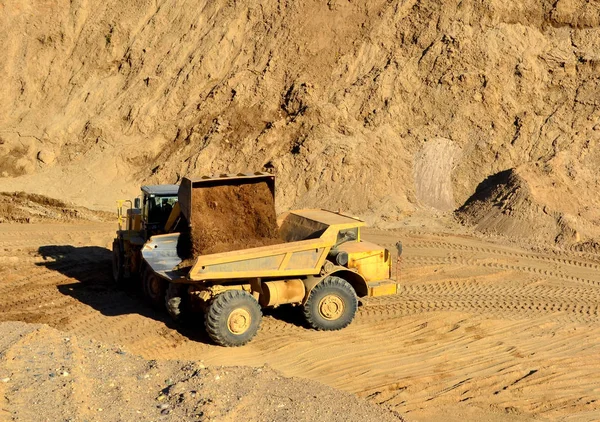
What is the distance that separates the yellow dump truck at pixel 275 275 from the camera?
33.0 feet

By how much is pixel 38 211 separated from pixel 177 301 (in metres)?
11.3

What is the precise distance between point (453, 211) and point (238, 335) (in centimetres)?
1098

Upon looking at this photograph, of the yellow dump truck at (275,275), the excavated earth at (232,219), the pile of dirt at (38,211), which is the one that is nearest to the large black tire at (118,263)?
the yellow dump truck at (275,275)

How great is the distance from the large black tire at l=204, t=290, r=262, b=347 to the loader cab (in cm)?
294

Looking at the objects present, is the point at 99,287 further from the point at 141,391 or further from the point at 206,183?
the point at 141,391

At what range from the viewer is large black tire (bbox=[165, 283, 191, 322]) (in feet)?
35.6

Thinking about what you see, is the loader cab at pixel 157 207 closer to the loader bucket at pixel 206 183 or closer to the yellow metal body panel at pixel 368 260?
the loader bucket at pixel 206 183

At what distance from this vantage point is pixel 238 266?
1004 cm

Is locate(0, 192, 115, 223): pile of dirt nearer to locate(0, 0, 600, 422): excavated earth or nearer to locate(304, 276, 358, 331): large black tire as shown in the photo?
locate(0, 0, 600, 422): excavated earth

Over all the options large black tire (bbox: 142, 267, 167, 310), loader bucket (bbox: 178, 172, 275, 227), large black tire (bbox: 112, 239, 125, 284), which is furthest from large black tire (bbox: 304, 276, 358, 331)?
large black tire (bbox: 112, 239, 125, 284)

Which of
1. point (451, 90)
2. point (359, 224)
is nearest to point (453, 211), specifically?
point (451, 90)

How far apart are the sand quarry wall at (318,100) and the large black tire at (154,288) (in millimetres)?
8542

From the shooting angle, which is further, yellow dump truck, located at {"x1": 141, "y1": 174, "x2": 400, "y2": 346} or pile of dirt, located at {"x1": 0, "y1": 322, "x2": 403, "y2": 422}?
yellow dump truck, located at {"x1": 141, "y1": 174, "x2": 400, "y2": 346}

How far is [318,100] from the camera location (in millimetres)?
22641
